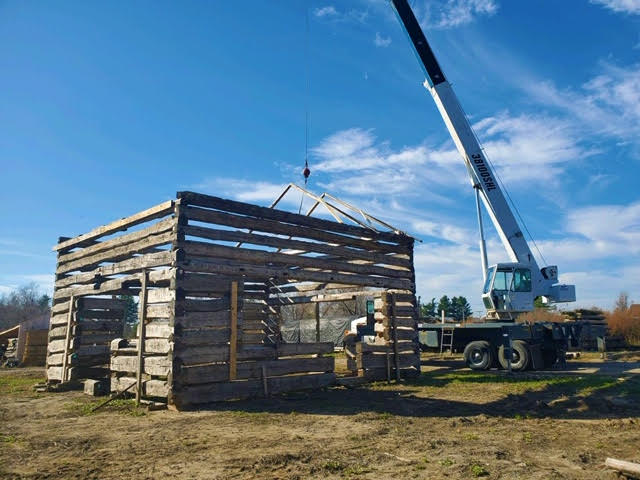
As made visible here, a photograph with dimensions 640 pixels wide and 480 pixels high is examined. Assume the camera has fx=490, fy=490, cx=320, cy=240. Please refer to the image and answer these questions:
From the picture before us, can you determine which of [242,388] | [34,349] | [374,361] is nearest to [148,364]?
[242,388]

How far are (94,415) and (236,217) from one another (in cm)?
504

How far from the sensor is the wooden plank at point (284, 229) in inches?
427

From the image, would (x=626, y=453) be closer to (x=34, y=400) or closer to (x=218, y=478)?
(x=218, y=478)

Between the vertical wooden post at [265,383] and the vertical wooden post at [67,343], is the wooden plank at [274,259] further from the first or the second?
the vertical wooden post at [67,343]

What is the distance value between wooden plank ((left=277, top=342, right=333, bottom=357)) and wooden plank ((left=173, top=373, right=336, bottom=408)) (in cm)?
55

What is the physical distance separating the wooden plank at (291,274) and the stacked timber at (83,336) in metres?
4.98

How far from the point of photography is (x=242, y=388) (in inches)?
409

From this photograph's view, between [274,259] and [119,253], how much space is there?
13.4ft

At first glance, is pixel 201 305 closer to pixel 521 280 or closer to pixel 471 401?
pixel 471 401

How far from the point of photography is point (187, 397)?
31.3 feet

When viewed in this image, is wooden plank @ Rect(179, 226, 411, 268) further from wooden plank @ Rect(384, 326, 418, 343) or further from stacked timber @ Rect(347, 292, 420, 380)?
wooden plank @ Rect(384, 326, 418, 343)

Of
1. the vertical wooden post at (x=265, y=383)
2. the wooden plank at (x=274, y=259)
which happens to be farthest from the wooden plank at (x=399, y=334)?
the vertical wooden post at (x=265, y=383)

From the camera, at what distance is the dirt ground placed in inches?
221

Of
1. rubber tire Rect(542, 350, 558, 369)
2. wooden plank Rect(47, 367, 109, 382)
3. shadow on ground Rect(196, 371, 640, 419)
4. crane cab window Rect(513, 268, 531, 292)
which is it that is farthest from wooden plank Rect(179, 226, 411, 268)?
rubber tire Rect(542, 350, 558, 369)
